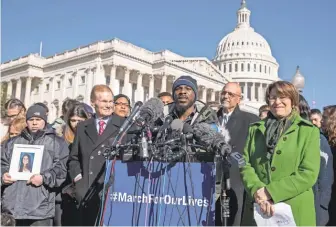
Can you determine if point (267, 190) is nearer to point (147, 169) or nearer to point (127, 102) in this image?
point (147, 169)

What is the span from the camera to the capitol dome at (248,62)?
9819 centimetres

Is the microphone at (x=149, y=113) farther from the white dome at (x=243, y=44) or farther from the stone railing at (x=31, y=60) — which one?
the white dome at (x=243, y=44)

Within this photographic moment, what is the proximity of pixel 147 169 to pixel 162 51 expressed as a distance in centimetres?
5373

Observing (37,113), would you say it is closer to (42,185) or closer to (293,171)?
(42,185)

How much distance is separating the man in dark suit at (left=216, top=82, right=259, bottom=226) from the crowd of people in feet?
0.04

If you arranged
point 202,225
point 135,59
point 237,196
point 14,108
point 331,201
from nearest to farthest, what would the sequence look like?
point 202,225
point 237,196
point 331,201
point 14,108
point 135,59

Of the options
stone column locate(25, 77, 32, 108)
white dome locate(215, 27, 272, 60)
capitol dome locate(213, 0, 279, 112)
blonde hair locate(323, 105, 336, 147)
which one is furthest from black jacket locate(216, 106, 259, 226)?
white dome locate(215, 27, 272, 60)

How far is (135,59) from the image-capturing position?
176 ft

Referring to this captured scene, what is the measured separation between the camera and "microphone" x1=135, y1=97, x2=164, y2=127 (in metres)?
3.96

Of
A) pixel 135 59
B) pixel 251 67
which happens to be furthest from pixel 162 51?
pixel 251 67

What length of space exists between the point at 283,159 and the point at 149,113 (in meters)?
1.38

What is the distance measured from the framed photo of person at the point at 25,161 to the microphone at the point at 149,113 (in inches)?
75.3

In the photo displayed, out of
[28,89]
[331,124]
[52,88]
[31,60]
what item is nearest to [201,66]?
[52,88]

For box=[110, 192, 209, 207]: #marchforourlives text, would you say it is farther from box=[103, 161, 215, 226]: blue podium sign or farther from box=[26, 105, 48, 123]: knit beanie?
box=[26, 105, 48, 123]: knit beanie
